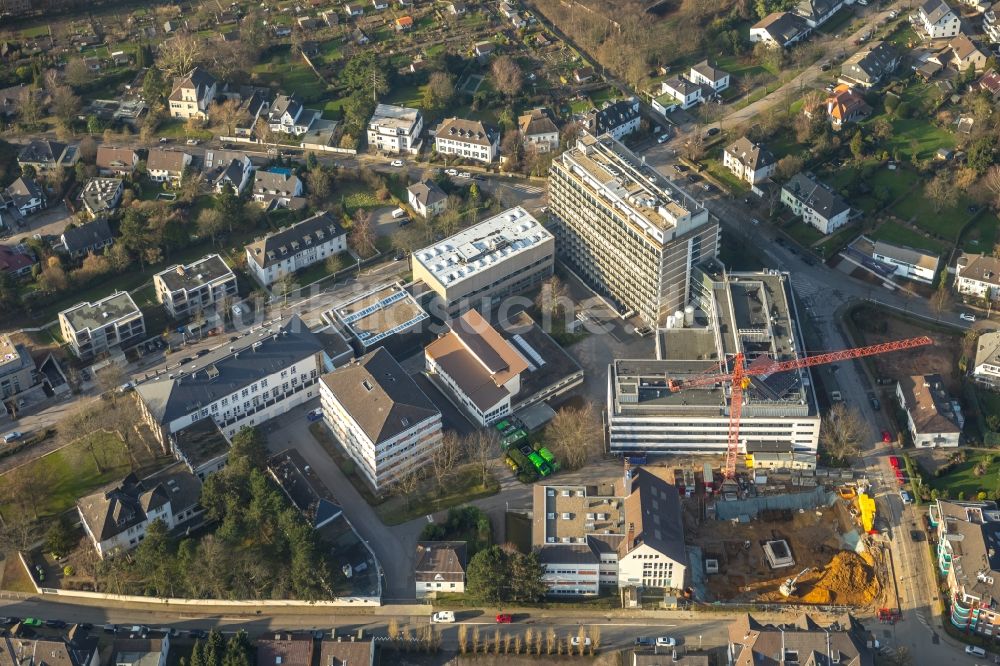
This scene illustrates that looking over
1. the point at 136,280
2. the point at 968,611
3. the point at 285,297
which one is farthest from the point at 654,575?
the point at 136,280

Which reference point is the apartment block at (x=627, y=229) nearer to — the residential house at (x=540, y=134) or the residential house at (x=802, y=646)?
the residential house at (x=540, y=134)

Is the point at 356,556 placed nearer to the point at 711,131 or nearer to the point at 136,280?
the point at 136,280

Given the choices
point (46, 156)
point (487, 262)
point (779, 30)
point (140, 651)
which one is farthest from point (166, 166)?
point (779, 30)

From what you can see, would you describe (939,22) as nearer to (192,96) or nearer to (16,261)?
(192,96)

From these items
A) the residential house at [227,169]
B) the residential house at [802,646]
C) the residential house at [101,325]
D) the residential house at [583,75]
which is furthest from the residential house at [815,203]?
the residential house at [101,325]

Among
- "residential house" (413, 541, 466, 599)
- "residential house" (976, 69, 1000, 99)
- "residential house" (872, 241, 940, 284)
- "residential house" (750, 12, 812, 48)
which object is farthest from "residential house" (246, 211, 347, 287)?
"residential house" (976, 69, 1000, 99)
